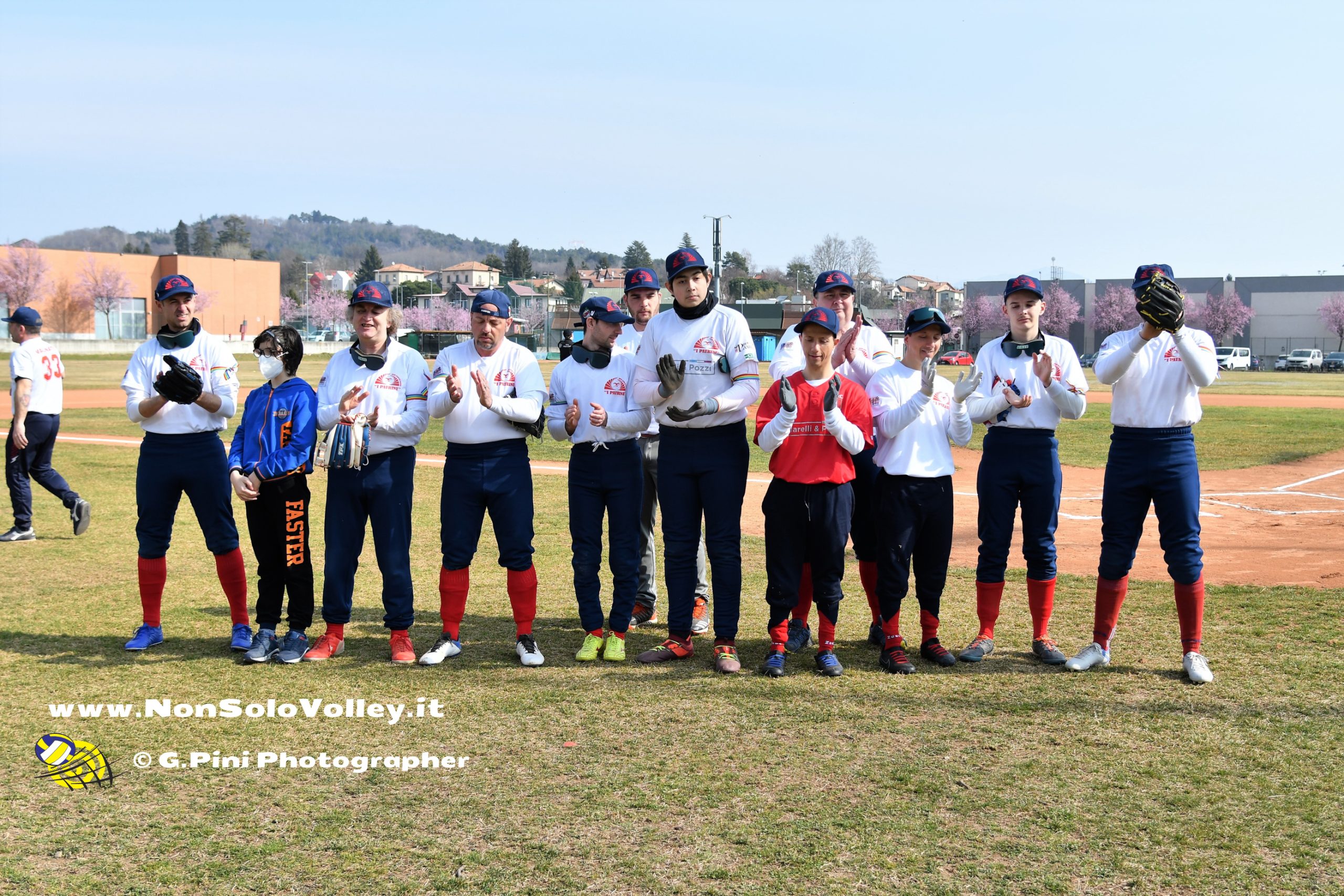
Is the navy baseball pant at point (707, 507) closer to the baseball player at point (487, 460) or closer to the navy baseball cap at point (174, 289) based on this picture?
the baseball player at point (487, 460)

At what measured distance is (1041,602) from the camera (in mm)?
6039

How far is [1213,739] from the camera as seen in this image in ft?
14.9

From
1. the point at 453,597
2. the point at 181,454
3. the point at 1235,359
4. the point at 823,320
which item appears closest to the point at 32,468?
the point at 181,454

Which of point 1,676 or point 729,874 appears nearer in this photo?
point 729,874

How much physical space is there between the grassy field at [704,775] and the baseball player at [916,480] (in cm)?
44

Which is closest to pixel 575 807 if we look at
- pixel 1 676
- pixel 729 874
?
pixel 729 874

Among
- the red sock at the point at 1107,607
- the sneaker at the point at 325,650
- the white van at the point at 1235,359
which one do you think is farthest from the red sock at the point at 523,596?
the white van at the point at 1235,359

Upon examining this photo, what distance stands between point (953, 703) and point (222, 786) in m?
3.40

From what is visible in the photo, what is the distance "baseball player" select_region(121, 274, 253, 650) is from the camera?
237 inches

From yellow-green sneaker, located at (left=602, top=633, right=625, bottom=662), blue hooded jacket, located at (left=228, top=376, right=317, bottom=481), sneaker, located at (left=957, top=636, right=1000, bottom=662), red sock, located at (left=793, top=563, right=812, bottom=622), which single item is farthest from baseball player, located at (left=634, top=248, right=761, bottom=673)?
blue hooded jacket, located at (left=228, top=376, right=317, bottom=481)

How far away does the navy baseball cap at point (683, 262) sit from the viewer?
5.61 m

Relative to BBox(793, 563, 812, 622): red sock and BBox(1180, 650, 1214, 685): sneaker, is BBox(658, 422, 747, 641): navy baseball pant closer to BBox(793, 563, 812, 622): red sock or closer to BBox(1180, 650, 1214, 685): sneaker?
BBox(793, 563, 812, 622): red sock

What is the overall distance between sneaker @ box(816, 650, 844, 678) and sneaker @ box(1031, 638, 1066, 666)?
1182 mm

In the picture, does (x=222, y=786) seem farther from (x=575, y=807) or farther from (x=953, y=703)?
(x=953, y=703)
